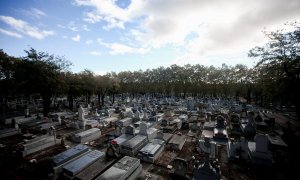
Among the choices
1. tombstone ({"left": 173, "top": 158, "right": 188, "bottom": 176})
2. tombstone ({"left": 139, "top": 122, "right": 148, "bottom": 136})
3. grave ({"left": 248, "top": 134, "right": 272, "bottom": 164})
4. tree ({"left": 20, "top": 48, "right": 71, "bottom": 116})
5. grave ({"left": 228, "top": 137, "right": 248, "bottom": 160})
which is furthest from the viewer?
tree ({"left": 20, "top": 48, "right": 71, "bottom": 116})

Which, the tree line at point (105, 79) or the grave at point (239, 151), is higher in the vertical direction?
the tree line at point (105, 79)

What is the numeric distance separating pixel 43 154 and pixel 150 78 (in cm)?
6119

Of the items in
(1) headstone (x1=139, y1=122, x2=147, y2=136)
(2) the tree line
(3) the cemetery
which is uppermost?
(2) the tree line

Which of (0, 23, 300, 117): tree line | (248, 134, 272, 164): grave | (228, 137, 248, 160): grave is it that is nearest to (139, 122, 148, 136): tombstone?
(228, 137, 248, 160): grave

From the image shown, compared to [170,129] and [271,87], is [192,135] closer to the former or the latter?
[170,129]

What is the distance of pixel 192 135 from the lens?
14703 millimetres

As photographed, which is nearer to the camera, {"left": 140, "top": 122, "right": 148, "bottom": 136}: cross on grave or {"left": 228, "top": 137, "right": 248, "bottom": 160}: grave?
{"left": 228, "top": 137, "right": 248, "bottom": 160}: grave

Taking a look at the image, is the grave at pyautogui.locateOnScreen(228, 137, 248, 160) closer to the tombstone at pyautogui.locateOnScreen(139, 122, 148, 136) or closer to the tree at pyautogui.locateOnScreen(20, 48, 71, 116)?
the tombstone at pyautogui.locateOnScreen(139, 122, 148, 136)

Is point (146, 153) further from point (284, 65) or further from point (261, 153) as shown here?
point (284, 65)

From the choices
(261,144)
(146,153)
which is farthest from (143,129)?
(261,144)

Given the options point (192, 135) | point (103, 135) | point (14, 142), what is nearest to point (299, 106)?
point (192, 135)

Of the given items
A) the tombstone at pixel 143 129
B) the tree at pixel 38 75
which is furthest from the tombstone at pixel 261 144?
the tree at pixel 38 75

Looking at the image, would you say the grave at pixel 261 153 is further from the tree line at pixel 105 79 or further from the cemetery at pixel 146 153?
the tree line at pixel 105 79

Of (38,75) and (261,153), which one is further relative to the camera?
(38,75)
